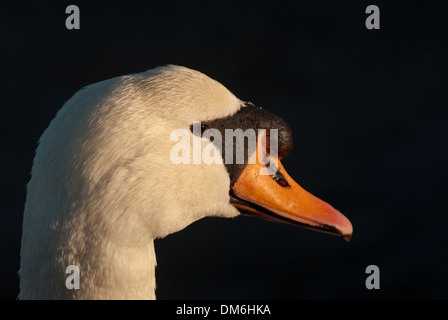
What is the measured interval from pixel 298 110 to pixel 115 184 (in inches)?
208

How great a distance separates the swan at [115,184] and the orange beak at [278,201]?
0.21 meters

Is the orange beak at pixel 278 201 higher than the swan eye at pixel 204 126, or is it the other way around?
the swan eye at pixel 204 126

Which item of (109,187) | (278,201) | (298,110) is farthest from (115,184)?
(298,110)

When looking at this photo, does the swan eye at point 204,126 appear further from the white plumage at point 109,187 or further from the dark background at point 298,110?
the dark background at point 298,110

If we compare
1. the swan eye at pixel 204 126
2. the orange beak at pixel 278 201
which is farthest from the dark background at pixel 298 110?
the swan eye at pixel 204 126

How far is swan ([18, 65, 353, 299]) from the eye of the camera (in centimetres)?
345

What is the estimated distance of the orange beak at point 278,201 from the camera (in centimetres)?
406

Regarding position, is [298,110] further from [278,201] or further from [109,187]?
[109,187]

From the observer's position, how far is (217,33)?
9.24 metres

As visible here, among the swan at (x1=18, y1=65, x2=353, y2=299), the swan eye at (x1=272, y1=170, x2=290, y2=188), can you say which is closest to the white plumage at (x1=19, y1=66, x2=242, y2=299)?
the swan at (x1=18, y1=65, x2=353, y2=299)

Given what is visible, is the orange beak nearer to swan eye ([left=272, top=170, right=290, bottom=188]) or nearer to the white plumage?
swan eye ([left=272, top=170, right=290, bottom=188])

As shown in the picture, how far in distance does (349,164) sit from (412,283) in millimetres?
1308

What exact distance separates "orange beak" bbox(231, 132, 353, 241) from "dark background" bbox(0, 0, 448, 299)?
3.41 meters
